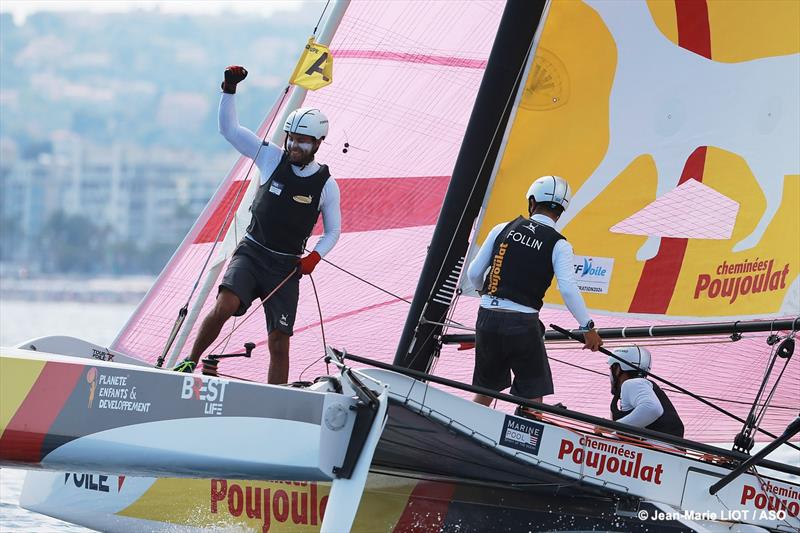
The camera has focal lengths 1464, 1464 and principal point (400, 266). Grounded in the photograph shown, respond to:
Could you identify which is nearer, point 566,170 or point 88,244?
point 566,170

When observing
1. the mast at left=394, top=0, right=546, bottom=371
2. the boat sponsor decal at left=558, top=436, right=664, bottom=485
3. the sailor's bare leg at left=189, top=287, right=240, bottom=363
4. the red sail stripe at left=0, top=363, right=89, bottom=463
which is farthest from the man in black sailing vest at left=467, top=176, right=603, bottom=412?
the red sail stripe at left=0, top=363, right=89, bottom=463

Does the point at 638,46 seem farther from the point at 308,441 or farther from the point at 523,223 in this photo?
the point at 308,441

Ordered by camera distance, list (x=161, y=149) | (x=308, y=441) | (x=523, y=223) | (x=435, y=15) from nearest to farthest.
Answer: (x=308, y=441) → (x=523, y=223) → (x=435, y=15) → (x=161, y=149)

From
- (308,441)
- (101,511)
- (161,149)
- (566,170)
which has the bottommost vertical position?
(101,511)

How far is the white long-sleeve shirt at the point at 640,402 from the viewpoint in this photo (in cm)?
590

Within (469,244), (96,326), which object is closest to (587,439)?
(469,244)

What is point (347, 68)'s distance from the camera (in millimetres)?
6816

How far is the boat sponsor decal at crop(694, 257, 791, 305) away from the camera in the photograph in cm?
611

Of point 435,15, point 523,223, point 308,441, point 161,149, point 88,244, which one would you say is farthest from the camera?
point 161,149

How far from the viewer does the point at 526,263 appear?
5.16 m

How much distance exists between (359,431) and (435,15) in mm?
3000

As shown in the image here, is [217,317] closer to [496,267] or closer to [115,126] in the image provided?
[496,267]

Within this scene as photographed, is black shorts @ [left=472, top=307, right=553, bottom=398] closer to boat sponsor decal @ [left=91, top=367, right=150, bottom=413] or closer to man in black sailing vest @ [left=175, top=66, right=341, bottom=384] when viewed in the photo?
man in black sailing vest @ [left=175, top=66, right=341, bottom=384]

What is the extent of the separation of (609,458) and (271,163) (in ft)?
5.70
